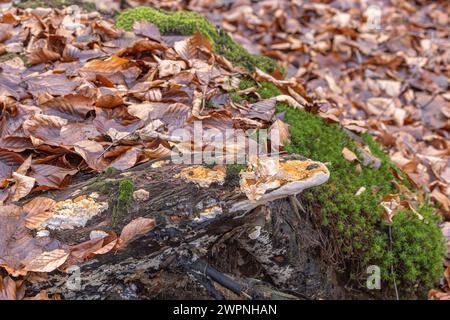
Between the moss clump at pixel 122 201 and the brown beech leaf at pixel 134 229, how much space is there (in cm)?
8

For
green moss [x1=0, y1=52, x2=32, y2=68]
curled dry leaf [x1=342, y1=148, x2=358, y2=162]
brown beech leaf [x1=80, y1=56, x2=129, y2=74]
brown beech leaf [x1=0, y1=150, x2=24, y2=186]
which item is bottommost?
curled dry leaf [x1=342, y1=148, x2=358, y2=162]

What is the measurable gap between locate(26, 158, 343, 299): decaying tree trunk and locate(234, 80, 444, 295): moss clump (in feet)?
0.46

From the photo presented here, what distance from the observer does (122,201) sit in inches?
96.3

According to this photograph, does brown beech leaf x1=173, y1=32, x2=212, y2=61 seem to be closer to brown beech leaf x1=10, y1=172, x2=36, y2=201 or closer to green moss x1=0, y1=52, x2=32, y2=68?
green moss x1=0, y1=52, x2=32, y2=68

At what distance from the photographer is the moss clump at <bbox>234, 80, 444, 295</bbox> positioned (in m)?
2.95

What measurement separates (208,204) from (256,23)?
4658 mm

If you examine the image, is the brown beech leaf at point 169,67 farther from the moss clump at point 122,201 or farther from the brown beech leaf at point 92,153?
the moss clump at point 122,201

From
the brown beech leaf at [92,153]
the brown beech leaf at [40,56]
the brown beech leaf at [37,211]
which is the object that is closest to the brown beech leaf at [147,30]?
the brown beech leaf at [40,56]

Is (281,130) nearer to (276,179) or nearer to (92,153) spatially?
(276,179)

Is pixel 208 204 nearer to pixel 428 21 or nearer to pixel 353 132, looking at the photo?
pixel 353 132

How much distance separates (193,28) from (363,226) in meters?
2.18

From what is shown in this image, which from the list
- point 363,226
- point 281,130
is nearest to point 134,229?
point 281,130

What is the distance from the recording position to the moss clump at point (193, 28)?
4.14 metres

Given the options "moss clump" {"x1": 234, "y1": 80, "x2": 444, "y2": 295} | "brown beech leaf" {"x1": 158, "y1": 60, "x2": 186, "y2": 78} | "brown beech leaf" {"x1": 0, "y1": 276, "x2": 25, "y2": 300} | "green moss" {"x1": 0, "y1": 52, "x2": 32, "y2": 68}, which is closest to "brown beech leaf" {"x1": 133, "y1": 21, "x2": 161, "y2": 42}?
"brown beech leaf" {"x1": 158, "y1": 60, "x2": 186, "y2": 78}
